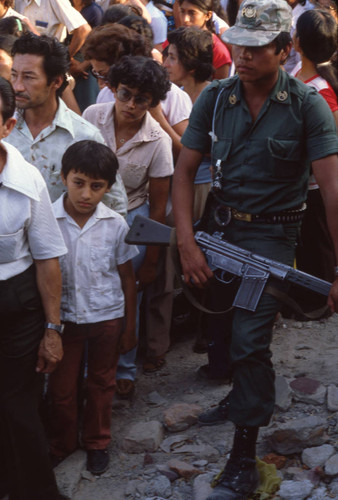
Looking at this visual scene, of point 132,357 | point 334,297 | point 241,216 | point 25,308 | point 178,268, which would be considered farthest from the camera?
point 132,357

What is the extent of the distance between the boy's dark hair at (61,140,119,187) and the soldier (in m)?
0.50

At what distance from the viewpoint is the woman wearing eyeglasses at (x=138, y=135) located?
4.15m

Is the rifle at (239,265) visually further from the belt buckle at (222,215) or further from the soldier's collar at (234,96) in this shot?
the soldier's collar at (234,96)

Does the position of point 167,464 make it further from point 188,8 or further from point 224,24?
point 224,24

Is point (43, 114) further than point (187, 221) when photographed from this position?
Yes

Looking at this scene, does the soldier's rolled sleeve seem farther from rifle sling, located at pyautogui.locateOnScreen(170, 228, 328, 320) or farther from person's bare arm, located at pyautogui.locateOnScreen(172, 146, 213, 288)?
rifle sling, located at pyautogui.locateOnScreen(170, 228, 328, 320)

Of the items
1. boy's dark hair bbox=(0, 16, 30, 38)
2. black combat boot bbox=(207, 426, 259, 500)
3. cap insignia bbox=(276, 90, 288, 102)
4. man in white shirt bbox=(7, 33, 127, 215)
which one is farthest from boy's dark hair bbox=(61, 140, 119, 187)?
boy's dark hair bbox=(0, 16, 30, 38)

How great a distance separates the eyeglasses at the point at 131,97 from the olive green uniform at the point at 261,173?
710 millimetres

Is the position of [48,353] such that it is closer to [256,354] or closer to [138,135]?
[256,354]

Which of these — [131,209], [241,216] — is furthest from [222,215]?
[131,209]

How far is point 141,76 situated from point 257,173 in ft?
3.65

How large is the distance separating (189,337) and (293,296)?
62.2 inches

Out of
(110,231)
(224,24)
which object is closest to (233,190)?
(110,231)

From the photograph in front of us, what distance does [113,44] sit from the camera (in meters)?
4.55
